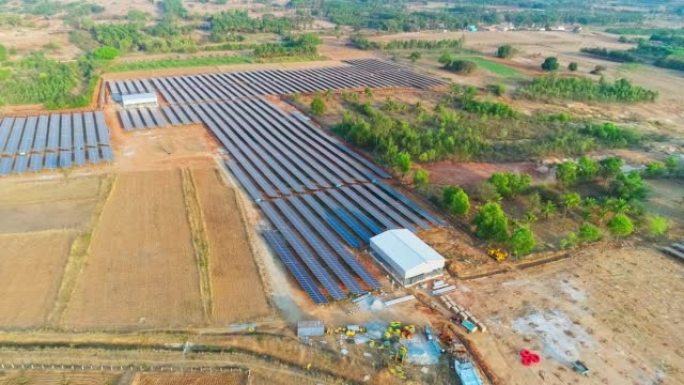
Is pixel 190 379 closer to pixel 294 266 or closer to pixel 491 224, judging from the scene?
pixel 294 266

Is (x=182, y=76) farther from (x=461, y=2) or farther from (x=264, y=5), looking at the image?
(x=461, y=2)

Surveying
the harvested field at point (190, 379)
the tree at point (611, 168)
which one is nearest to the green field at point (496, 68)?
the tree at point (611, 168)

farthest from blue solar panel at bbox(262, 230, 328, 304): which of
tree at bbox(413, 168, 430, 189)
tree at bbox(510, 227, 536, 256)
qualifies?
tree at bbox(510, 227, 536, 256)

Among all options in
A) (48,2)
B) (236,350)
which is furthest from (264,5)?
(236,350)

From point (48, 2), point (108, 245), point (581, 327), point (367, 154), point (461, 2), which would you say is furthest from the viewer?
point (461, 2)

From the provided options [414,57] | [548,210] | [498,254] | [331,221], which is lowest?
[331,221]

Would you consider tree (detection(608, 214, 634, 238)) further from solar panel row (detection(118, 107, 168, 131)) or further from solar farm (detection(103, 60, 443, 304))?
solar panel row (detection(118, 107, 168, 131))

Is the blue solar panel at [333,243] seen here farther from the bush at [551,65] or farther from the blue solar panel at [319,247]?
the bush at [551,65]

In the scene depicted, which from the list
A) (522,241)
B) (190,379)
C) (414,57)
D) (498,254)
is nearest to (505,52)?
(414,57)
